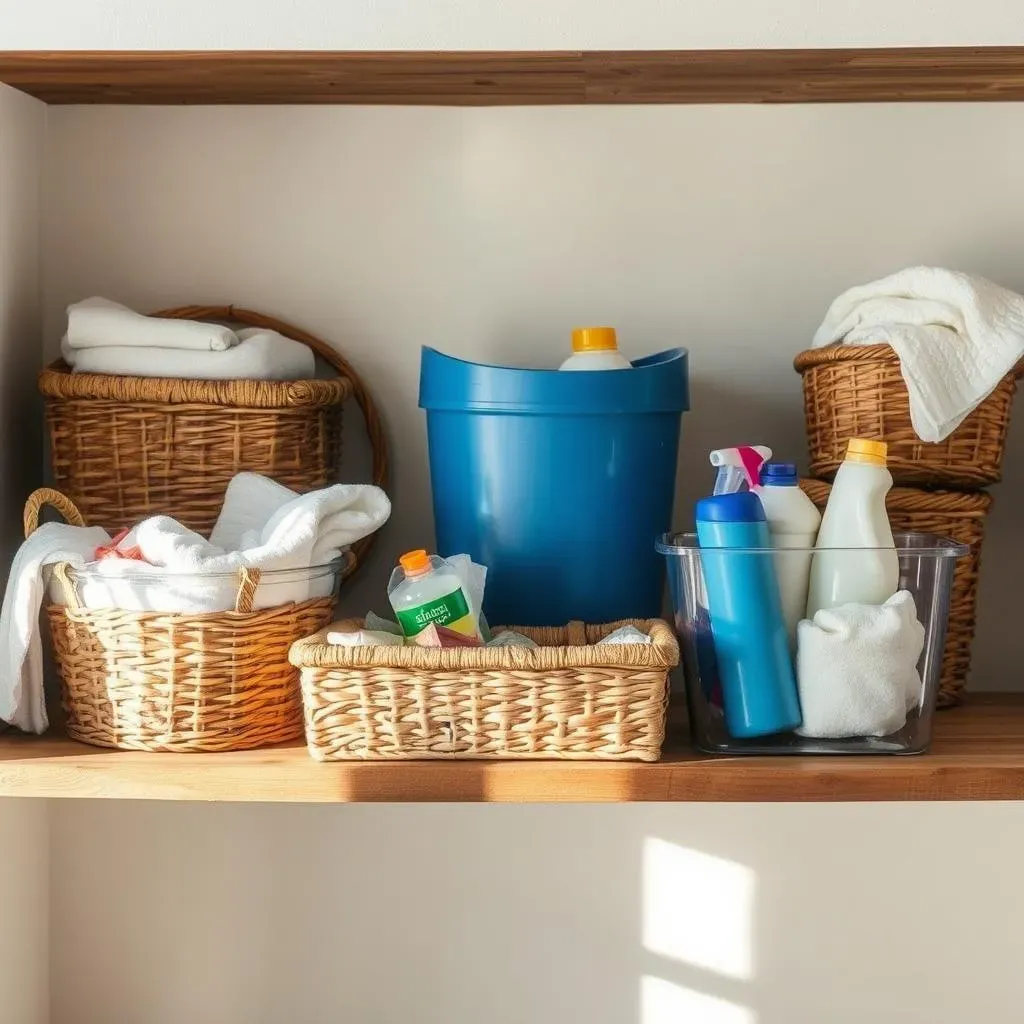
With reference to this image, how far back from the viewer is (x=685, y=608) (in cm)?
120

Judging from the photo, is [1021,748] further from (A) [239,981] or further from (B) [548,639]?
(A) [239,981]

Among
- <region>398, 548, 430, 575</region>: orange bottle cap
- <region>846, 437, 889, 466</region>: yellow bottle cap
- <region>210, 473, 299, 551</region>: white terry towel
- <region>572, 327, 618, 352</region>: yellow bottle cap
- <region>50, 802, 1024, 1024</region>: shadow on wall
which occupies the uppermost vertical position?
<region>572, 327, 618, 352</region>: yellow bottle cap

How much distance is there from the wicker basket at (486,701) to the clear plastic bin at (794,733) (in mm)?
64

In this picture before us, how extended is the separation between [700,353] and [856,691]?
0.51 m

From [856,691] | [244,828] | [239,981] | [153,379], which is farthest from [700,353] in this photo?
[239,981]

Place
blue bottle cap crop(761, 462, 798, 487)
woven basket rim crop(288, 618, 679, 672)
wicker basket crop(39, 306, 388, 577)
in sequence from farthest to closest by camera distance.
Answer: wicker basket crop(39, 306, 388, 577) → blue bottle cap crop(761, 462, 798, 487) → woven basket rim crop(288, 618, 679, 672)

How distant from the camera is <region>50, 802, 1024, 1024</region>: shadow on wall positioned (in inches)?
59.3

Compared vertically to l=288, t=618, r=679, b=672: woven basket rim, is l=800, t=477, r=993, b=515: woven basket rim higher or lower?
higher

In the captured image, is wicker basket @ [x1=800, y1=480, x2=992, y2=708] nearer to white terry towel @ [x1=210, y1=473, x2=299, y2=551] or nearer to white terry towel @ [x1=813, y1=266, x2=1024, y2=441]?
white terry towel @ [x1=813, y1=266, x2=1024, y2=441]

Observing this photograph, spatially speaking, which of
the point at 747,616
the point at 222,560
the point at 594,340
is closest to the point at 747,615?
the point at 747,616

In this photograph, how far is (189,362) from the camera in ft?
4.28

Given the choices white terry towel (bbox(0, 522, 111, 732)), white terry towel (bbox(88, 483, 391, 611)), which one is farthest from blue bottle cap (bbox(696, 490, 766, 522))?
white terry towel (bbox(0, 522, 111, 732))

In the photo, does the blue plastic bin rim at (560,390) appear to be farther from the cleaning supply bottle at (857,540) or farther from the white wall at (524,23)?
the white wall at (524,23)

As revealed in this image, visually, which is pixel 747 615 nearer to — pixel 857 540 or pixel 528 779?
pixel 857 540
